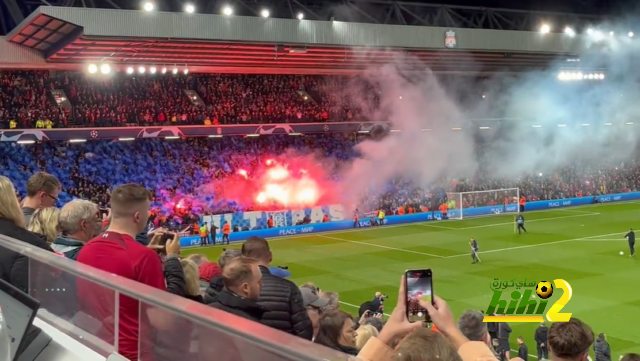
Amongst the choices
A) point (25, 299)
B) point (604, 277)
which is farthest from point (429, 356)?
point (604, 277)

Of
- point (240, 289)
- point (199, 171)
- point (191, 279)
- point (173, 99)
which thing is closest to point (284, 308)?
point (240, 289)

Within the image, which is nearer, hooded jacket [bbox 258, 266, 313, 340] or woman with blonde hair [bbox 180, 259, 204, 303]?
hooded jacket [bbox 258, 266, 313, 340]

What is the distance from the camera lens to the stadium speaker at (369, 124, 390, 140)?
37559mm

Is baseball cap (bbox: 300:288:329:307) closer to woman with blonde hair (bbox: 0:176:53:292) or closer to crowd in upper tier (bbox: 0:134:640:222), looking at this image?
woman with blonde hair (bbox: 0:176:53:292)

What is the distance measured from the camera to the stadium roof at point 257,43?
970 inches

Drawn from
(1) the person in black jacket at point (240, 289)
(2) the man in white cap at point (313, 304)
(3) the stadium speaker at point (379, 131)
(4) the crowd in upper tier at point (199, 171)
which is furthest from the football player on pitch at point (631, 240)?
(1) the person in black jacket at point (240, 289)

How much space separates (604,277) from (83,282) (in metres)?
19.7

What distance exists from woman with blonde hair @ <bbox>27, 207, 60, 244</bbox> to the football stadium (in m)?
0.30

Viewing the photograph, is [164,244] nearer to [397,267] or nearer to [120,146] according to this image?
[397,267]

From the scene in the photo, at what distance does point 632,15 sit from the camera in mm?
36969

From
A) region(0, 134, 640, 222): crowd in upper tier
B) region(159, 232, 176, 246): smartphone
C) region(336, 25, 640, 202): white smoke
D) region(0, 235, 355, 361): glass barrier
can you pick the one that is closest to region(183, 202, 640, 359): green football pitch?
region(0, 134, 640, 222): crowd in upper tier

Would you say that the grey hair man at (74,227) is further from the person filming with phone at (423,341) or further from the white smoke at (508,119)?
the white smoke at (508,119)

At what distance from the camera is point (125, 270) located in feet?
12.0

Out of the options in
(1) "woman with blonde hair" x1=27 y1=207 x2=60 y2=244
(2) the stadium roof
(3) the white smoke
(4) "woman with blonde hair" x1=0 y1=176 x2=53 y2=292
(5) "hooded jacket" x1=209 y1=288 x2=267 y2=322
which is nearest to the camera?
(5) "hooded jacket" x1=209 y1=288 x2=267 y2=322
